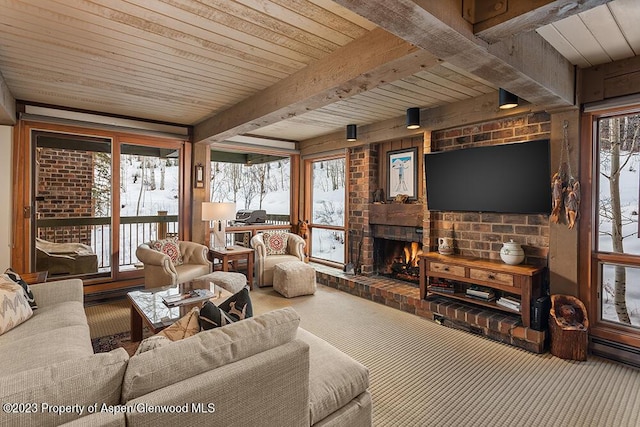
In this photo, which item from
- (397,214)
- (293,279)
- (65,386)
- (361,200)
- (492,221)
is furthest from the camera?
(361,200)

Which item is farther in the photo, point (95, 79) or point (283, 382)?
point (95, 79)

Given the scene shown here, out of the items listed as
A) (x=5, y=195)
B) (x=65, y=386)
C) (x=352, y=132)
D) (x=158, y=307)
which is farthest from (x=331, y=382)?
(x=5, y=195)

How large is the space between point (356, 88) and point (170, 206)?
146 inches

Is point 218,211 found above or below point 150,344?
above

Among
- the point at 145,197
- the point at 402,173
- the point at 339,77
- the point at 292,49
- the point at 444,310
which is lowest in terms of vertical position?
the point at 444,310

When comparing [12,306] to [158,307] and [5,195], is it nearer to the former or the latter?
[158,307]

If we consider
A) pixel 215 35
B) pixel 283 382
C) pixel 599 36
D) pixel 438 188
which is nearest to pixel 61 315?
pixel 283 382

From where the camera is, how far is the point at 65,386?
38.7 inches

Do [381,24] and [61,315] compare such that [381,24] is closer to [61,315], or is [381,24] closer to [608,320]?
[61,315]

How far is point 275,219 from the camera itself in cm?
619

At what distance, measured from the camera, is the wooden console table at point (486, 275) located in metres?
2.95

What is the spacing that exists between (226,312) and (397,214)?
3227 millimetres

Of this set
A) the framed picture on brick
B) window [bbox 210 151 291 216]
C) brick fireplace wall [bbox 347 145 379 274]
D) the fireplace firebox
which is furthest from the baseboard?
window [bbox 210 151 291 216]

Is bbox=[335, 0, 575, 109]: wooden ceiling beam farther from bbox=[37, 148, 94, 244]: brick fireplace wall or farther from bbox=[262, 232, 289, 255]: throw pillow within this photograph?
bbox=[37, 148, 94, 244]: brick fireplace wall
